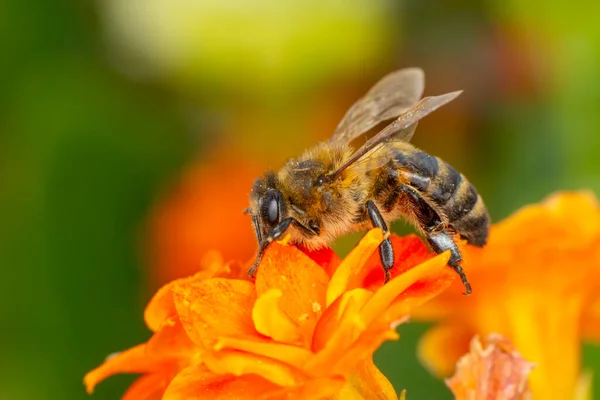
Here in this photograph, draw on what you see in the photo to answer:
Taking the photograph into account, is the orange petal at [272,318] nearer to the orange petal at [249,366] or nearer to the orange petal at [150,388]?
the orange petal at [249,366]

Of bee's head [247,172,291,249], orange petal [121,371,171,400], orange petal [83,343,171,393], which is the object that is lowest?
orange petal [121,371,171,400]

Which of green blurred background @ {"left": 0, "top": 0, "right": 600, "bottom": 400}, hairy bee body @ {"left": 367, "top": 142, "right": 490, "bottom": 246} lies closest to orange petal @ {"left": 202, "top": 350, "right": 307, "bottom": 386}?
hairy bee body @ {"left": 367, "top": 142, "right": 490, "bottom": 246}

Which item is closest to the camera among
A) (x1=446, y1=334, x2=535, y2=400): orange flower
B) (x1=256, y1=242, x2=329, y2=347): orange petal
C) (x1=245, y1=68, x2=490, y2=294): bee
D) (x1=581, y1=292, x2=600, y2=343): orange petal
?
(x1=256, y1=242, x2=329, y2=347): orange petal

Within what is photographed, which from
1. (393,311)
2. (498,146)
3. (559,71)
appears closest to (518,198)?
(498,146)

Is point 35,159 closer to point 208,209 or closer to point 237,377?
point 208,209

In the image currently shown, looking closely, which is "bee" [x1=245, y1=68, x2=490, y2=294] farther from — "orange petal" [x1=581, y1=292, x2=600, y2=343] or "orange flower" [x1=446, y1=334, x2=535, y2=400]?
"orange petal" [x1=581, y1=292, x2=600, y2=343]

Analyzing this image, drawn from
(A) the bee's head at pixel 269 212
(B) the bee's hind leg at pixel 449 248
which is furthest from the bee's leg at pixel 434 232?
(A) the bee's head at pixel 269 212
